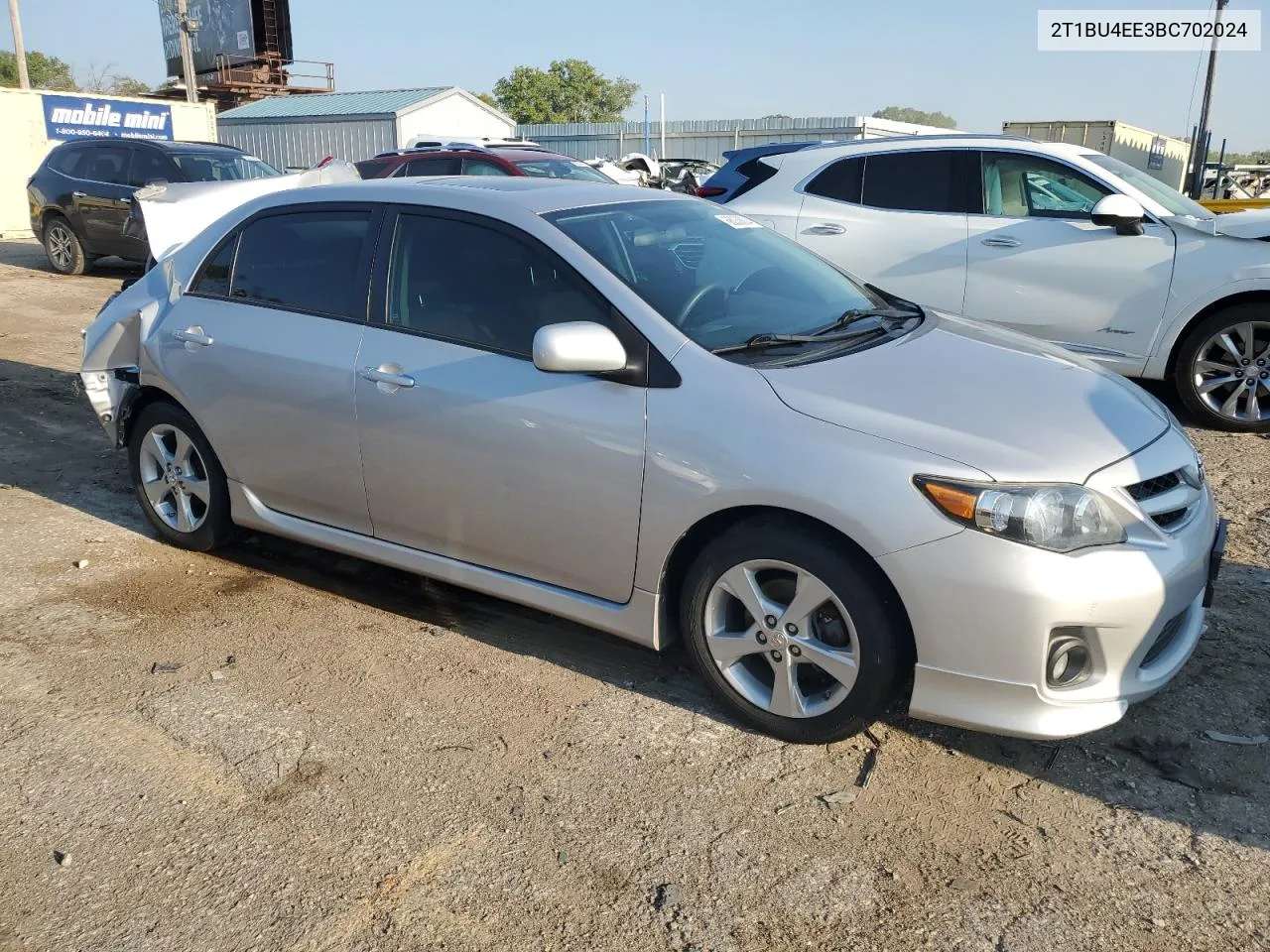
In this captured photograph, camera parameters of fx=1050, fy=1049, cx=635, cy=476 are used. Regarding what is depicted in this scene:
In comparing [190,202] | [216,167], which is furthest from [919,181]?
[216,167]

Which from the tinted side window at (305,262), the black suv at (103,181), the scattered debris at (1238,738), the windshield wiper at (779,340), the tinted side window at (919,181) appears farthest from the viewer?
the black suv at (103,181)

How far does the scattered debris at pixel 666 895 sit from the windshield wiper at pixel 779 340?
63.1 inches

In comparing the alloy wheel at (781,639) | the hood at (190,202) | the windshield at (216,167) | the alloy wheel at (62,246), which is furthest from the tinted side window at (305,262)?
the alloy wheel at (62,246)

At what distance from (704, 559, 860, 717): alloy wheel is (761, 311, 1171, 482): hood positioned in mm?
516

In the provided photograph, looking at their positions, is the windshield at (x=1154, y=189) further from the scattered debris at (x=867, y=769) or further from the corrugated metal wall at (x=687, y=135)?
the corrugated metal wall at (x=687, y=135)

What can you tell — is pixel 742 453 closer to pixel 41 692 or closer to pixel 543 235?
pixel 543 235

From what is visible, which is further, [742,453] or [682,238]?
[682,238]

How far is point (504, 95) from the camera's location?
70.6m

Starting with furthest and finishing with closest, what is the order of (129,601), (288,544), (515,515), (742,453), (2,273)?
(2,273)
(288,544)
(129,601)
(515,515)
(742,453)

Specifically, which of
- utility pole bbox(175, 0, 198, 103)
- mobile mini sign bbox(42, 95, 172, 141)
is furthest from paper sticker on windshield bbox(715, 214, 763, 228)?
utility pole bbox(175, 0, 198, 103)

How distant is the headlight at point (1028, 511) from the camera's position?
2826 mm

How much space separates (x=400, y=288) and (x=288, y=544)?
1.76m

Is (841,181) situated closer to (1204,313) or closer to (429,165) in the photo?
(1204,313)

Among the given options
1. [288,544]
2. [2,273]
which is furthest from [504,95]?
[288,544]
